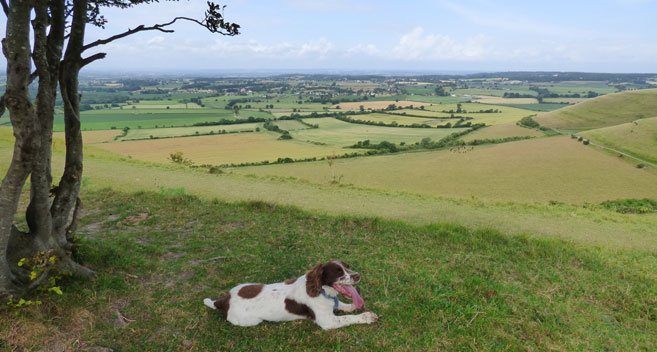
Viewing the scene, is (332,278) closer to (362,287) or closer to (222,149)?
(362,287)

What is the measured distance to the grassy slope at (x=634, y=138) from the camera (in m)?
47.8

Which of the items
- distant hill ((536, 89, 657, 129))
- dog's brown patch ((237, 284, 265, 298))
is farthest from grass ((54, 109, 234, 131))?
dog's brown patch ((237, 284, 265, 298))

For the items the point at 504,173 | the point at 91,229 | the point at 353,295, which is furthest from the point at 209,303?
the point at 504,173

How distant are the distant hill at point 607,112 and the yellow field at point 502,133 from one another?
8499mm

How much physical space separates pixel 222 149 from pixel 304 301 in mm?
60196

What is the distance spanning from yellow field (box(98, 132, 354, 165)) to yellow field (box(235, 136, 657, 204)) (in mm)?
9498

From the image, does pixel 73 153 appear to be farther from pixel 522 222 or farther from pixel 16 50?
pixel 522 222

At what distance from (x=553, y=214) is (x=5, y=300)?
2102cm

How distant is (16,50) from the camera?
465 centimetres

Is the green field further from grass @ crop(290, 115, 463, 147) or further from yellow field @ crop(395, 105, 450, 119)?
yellow field @ crop(395, 105, 450, 119)

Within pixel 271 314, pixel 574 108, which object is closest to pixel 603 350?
pixel 271 314

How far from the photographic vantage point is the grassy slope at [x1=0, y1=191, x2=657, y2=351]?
5262 mm

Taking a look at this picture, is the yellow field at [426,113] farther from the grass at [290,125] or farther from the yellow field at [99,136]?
the yellow field at [99,136]

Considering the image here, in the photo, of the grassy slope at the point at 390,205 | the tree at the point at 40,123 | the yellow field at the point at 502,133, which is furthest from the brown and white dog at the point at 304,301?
the yellow field at the point at 502,133
